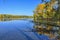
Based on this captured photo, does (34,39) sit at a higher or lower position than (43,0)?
lower

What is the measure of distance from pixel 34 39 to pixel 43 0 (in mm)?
3123

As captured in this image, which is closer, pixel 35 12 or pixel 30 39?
pixel 30 39

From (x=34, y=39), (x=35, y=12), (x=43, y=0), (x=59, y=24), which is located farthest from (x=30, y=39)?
(x=35, y=12)

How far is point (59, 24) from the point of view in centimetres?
2095

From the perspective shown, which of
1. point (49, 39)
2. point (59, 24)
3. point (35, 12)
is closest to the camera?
point (49, 39)

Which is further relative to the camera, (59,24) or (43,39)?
(59,24)

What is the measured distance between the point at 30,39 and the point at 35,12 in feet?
75.9

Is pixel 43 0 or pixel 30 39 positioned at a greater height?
pixel 43 0

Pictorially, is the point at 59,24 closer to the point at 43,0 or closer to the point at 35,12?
the point at 43,0

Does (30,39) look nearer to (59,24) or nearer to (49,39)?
(49,39)

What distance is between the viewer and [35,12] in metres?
36.7

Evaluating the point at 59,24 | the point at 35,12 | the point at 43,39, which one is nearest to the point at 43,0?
the point at 43,39

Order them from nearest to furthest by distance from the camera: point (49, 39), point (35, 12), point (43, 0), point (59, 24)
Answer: point (49, 39) → point (43, 0) → point (59, 24) → point (35, 12)

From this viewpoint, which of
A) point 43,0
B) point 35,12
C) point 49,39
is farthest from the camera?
point 35,12
